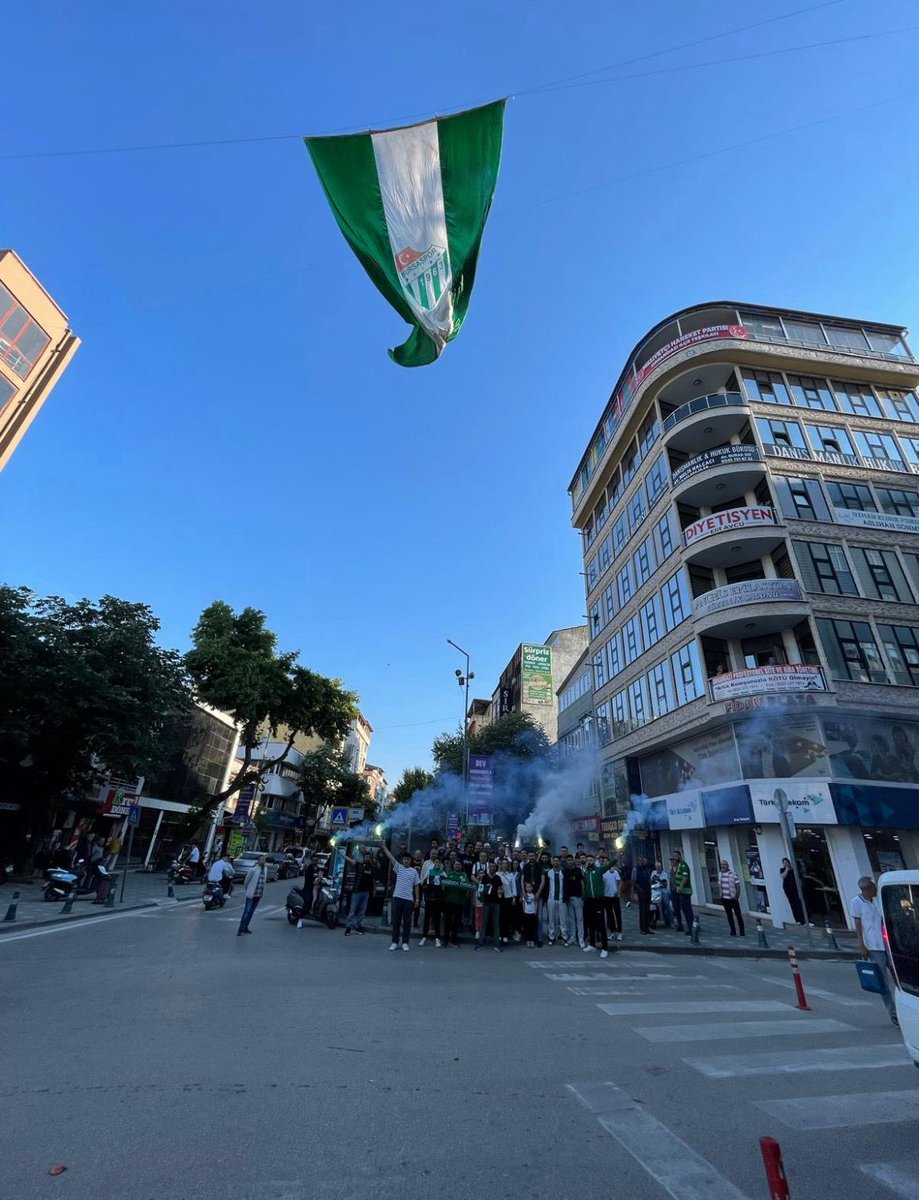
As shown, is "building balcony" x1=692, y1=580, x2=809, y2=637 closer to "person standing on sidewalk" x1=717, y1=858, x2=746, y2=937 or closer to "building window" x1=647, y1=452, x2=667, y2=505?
"building window" x1=647, y1=452, x2=667, y2=505

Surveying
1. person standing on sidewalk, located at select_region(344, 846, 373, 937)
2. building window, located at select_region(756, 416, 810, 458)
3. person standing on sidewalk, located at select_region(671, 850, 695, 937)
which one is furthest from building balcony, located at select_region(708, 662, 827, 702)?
person standing on sidewalk, located at select_region(344, 846, 373, 937)

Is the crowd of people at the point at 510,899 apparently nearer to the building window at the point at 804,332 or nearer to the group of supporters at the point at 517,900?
the group of supporters at the point at 517,900

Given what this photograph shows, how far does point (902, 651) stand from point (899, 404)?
1327 centimetres

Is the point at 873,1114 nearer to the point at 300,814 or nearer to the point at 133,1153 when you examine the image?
the point at 133,1153

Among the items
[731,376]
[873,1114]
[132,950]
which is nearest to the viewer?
[873,1114]

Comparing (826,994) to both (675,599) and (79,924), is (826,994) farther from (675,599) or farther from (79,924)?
(675,599)

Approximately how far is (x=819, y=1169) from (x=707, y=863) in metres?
21.1

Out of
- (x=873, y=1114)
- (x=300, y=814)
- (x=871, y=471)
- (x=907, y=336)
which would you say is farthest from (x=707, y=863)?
(x=300, y=814)

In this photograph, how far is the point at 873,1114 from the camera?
14.7 feet

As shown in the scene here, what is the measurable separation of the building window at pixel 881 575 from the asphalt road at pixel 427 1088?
58.3ft

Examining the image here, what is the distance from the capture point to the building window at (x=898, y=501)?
23766 mm

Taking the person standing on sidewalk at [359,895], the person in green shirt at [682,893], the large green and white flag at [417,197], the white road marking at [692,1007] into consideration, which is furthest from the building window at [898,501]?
the person standing on sidewalk at [359,895]

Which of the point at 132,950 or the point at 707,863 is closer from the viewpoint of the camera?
the point at 132,950

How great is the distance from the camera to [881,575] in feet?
73.3
